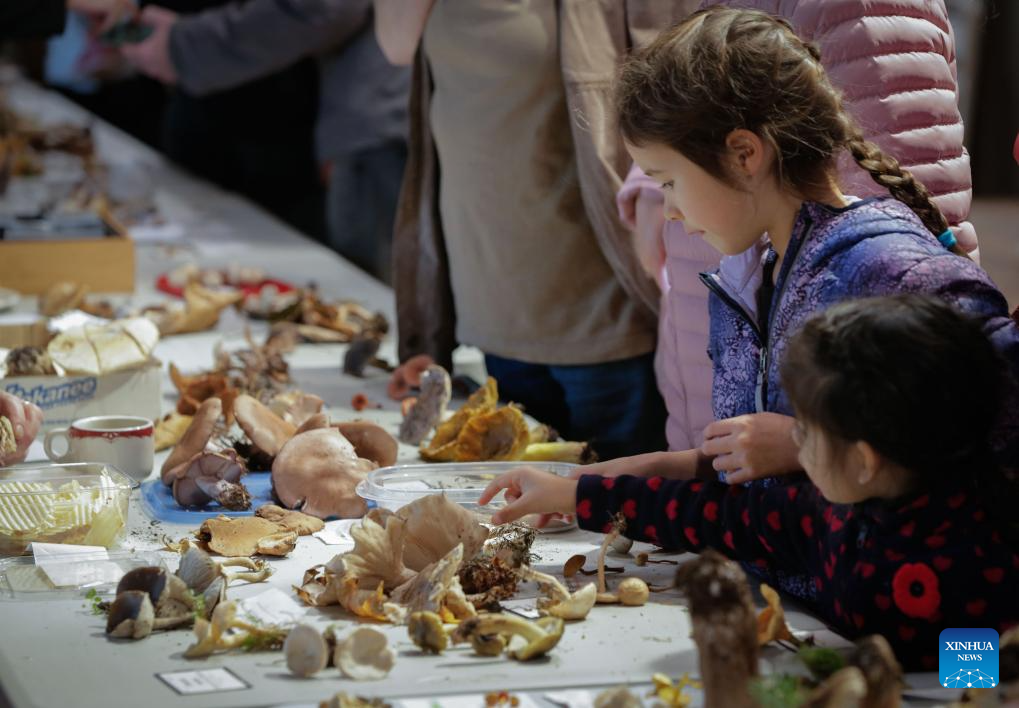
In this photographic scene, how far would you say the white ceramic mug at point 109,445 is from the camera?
2.11 m

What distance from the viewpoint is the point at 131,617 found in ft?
4.85

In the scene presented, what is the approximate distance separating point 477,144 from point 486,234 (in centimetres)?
18

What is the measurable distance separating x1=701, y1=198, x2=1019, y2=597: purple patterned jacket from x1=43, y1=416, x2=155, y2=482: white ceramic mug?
2.99 ft

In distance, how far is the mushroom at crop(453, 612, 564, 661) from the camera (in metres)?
1.42

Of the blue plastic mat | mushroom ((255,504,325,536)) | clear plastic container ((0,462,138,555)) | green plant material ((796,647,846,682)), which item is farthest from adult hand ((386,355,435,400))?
green plant material ((796,647,846,682))

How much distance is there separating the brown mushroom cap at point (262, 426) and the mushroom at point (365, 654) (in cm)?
80

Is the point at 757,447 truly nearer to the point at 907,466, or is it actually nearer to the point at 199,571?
the point at 907,466

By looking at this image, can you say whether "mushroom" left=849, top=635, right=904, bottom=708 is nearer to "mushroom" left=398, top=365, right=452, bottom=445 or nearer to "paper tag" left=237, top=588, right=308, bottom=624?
"paper tag" left=237, top=588, right=308, bottom=624

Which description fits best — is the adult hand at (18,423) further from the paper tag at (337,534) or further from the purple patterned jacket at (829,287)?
the purple patterned jacket at (829,287)

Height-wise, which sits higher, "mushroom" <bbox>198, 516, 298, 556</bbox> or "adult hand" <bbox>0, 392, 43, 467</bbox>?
"adult hand" <bbox>0, 392, 43, 467</bbox>

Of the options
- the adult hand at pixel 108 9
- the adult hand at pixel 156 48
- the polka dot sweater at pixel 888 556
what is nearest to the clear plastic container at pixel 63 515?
the polka dot sweater at pixel 888 556

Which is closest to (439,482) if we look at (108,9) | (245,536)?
(245,536)

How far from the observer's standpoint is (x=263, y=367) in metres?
2.75

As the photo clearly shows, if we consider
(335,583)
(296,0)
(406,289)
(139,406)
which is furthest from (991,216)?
(335,583)
